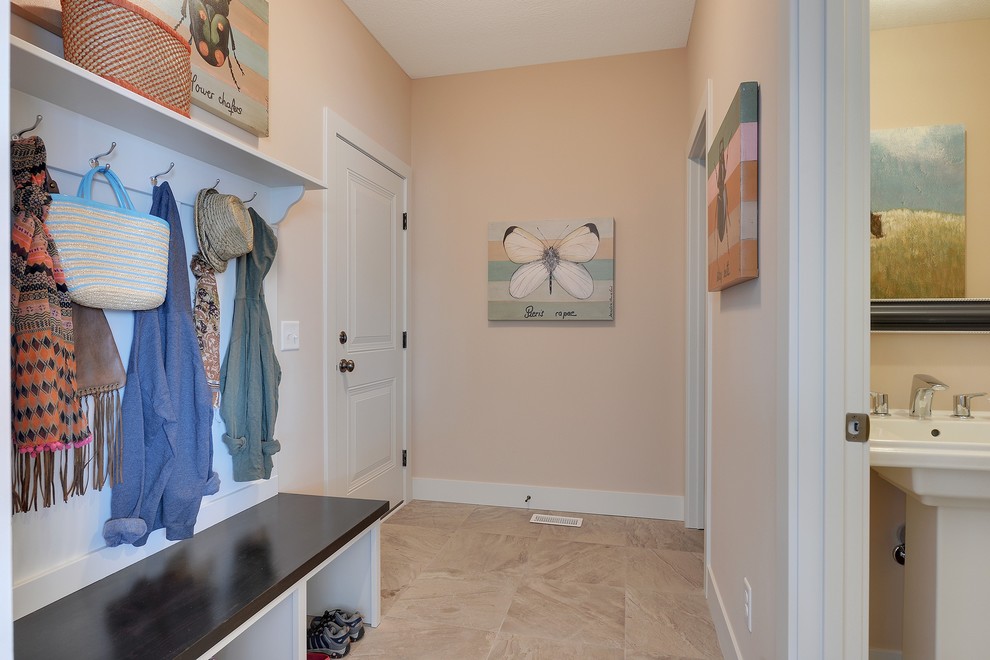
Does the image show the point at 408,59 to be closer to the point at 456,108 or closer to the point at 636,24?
the point at 456,108

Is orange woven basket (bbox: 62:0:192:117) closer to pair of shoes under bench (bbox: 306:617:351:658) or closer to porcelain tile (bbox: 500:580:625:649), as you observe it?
pair of shoes under bench (bbox: 306:617:351:658)

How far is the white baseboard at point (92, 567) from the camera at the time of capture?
1.22 metres

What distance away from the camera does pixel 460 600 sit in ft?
7.27

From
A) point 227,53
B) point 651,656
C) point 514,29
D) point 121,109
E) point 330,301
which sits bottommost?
point 651,656

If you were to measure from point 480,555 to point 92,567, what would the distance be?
1.66m

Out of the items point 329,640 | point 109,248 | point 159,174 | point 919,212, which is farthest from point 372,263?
point 919,212

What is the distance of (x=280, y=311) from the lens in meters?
2.15

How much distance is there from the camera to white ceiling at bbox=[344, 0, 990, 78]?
268 cm

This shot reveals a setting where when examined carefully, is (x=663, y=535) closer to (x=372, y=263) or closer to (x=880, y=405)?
(x=880, y=405)

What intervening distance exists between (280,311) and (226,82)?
0.82m

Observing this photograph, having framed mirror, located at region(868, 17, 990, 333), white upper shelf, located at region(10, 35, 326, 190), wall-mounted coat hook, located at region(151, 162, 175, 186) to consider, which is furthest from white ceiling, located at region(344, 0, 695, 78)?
wall-mounted coat hook, located at region(151, 162, 175, 186)

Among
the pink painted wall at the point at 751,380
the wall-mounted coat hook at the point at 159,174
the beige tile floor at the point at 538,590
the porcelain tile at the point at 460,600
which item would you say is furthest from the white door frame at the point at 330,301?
the pink painted wall at the point at 751,380

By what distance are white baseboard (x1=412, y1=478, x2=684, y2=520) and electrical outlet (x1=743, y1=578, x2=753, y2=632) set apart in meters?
1.52

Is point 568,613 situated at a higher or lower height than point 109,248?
lower
